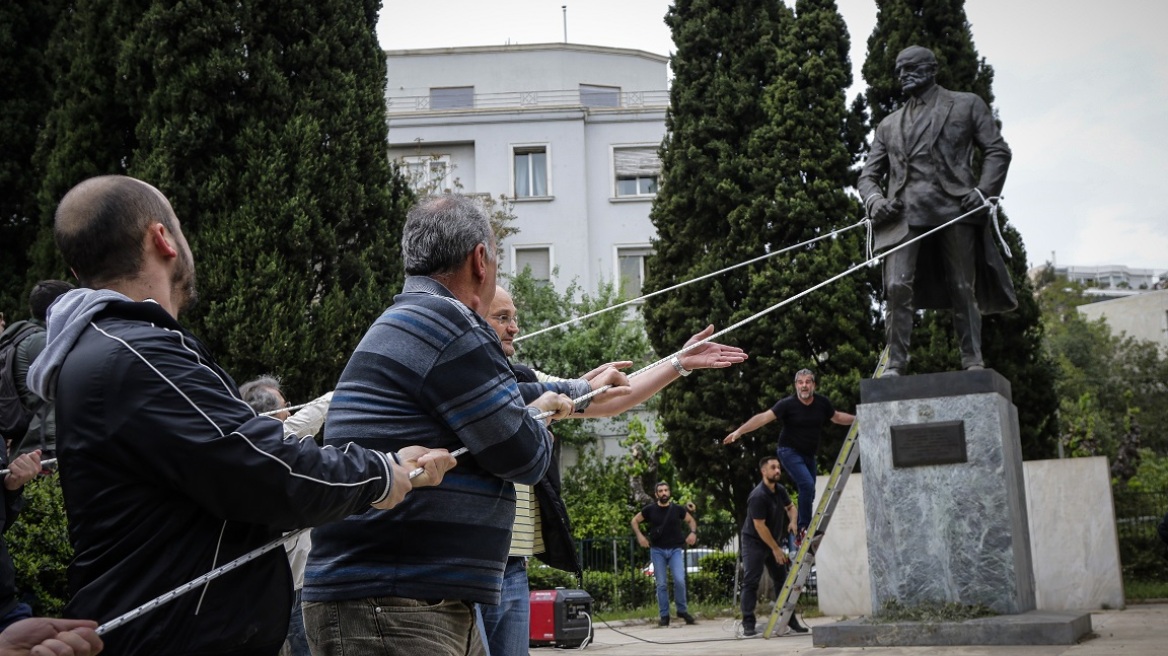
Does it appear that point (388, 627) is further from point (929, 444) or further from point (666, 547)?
point (666, 547)

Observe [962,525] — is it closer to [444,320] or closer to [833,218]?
[444,320]

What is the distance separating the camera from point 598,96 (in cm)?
3634

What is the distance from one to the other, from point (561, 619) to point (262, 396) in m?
6.67

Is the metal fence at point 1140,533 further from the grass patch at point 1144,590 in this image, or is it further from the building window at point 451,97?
the building window at point 451,97

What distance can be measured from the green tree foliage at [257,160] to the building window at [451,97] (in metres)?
22.8

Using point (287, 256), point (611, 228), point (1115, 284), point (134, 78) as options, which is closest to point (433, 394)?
point (287, 256)

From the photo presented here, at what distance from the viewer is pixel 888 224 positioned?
9.84 meters

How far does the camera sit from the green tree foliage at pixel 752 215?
19.7 metres

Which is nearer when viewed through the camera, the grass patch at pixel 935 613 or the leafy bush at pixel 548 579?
the grass patch at pixel 935 613

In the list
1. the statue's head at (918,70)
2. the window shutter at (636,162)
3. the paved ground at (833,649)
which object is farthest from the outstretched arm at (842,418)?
the window shutter at (636,162)

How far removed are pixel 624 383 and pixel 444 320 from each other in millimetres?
1249

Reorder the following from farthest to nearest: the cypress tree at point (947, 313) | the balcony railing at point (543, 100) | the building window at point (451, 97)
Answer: the building window at point (451, 97), the balcony railing at point (543, 100), the cypress tree at point (947, 313)

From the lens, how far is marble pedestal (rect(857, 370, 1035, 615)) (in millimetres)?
8680

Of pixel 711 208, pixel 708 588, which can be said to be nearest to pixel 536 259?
pixel 711 208
